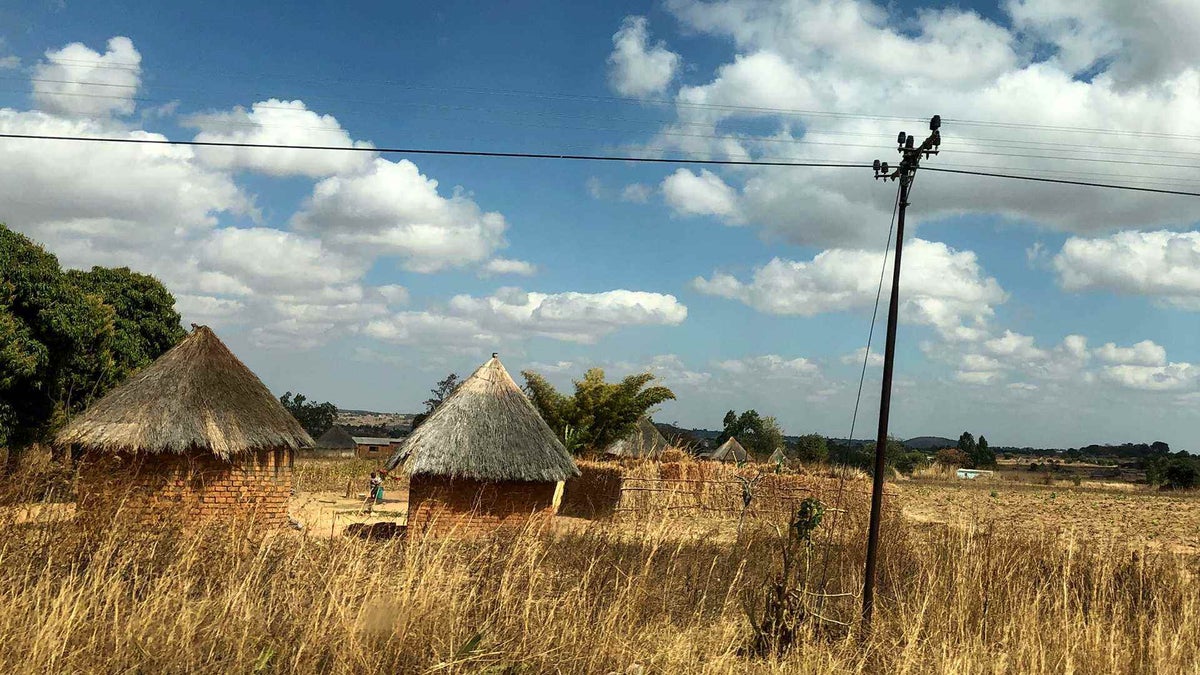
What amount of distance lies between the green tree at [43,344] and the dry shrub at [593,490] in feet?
36.6

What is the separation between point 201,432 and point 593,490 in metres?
10.7

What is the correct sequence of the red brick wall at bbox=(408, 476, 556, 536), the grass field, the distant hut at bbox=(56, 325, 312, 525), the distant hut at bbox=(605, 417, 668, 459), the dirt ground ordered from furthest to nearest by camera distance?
the distant hut at bbox=(605, 417, 668, 459), the dirt ground, the red brick wall at bbox=(408, 476, 556, 536), the distant hut at bbox=(56, 325, 312, 525), the grass field

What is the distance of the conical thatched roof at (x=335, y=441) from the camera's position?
51594 mm

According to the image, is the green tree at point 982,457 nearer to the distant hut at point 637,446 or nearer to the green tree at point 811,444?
the green tree at point 811,444

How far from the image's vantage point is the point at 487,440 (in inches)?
576

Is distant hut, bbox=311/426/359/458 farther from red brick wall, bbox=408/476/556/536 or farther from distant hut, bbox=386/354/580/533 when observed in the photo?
red brick wall, bbox=408/476/556/536

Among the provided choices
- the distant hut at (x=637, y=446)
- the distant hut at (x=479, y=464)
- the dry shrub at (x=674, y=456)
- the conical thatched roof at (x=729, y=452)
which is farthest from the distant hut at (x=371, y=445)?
the distant hut at (x=479, y=464)

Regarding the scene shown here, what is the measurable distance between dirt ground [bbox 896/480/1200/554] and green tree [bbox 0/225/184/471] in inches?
758

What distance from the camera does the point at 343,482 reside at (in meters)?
26.1

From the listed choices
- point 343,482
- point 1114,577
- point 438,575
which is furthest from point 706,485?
point 438,575

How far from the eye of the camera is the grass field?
4.45 meters

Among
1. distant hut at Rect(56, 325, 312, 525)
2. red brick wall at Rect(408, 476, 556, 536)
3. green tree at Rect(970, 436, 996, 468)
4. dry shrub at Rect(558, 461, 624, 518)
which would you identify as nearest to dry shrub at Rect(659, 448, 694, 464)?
dry shrub at Rect(558, 461, 624, 518)

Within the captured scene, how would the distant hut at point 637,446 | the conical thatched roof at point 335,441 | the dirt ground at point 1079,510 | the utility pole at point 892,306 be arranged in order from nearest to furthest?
the utility pole at point 892,306
the dirt ground at point 1079,510
the distant hut at point 637,446
the conical thatched roof at point 335,441

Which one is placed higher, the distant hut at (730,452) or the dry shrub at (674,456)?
the dry shrub at (674,456)
